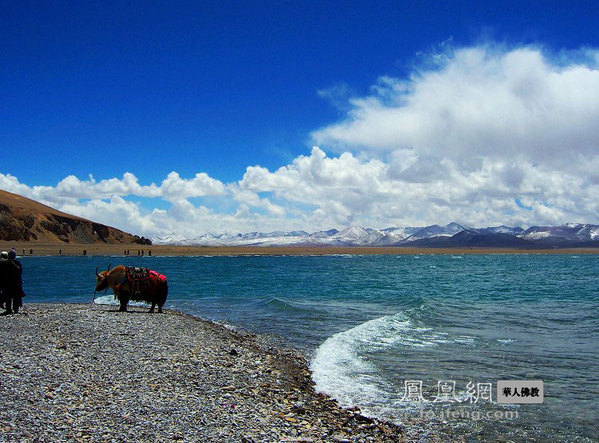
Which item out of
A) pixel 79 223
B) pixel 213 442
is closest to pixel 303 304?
pixel 213 442

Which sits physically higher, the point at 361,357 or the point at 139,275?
the point at 139,275

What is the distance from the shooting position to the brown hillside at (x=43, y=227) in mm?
144750

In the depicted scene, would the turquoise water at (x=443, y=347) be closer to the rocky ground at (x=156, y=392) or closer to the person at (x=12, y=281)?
the rocky ground at (x=156, y=392)

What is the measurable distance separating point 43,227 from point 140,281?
15516cm

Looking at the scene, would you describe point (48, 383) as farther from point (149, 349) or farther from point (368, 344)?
point (368, 344)

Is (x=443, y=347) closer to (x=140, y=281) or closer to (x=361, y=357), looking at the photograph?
(x=361, y=357)

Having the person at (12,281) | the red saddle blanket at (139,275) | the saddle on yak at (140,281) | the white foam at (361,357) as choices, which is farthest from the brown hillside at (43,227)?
the white foam at (361,357)

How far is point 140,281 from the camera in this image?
906 inches

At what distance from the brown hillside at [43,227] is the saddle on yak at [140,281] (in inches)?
5528

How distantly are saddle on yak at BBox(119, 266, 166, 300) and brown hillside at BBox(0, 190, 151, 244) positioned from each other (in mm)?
140404

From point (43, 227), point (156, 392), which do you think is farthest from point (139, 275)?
point (43, 227)

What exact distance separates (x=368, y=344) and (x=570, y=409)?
820 cm

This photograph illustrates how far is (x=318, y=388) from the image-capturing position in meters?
12.5

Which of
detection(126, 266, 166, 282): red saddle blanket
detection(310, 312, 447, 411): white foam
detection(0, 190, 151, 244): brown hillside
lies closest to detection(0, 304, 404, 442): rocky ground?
detection(310, 312, 447, 411): white foam
